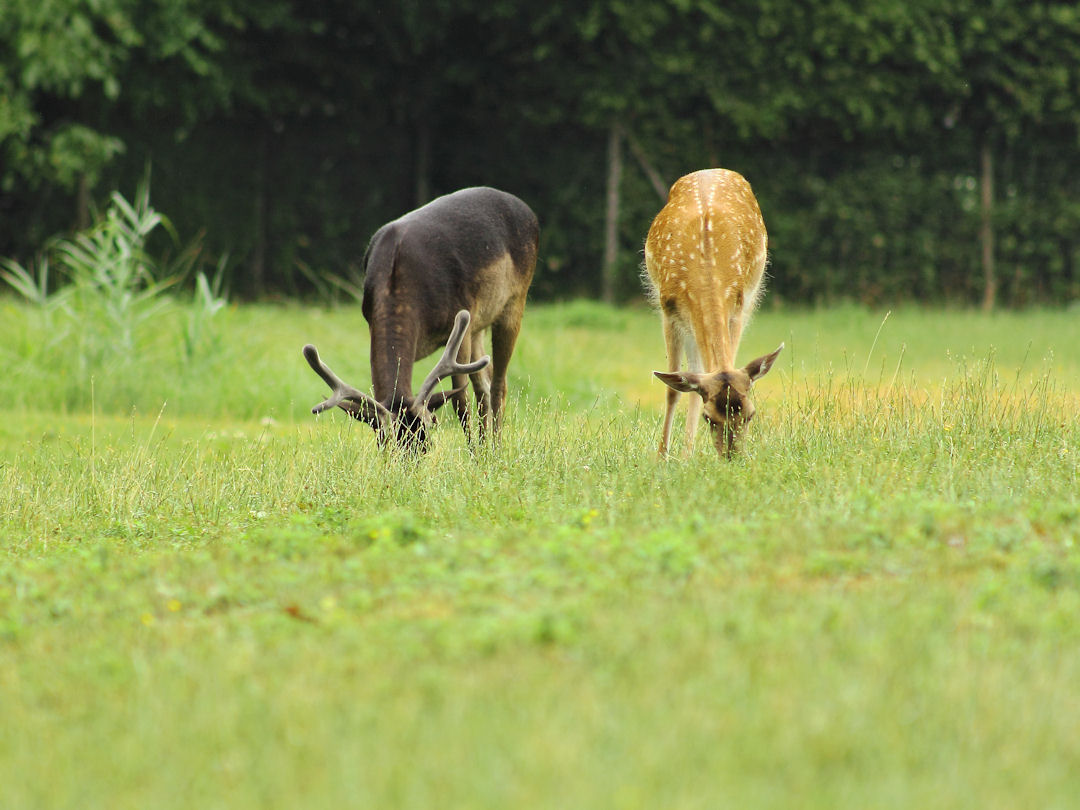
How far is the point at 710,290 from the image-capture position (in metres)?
8.08

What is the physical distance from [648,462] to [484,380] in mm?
2271

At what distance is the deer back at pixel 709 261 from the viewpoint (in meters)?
8.00

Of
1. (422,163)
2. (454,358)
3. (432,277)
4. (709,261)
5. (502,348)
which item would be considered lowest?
(502,348)

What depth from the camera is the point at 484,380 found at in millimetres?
9359

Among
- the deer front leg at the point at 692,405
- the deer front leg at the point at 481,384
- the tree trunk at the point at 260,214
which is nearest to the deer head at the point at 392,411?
the deer front leg at the point at 481,384

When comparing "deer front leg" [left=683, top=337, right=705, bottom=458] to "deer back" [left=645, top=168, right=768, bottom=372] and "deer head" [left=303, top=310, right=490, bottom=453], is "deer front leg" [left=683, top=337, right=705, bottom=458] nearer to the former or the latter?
"deer back" [left=645, top=168, right=768, bottom=372]

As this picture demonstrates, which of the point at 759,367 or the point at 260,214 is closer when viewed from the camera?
the point at 759,367

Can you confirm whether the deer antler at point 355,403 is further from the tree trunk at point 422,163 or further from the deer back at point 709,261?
the tree trunk at point 422,163

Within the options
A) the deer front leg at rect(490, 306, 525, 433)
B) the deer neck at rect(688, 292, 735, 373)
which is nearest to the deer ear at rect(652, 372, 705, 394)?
the deer neck at rect(688, 292, 735, 373)

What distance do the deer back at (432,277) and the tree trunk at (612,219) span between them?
373 inches

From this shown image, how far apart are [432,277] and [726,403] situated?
2.12 metres

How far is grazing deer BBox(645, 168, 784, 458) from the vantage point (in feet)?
24.3

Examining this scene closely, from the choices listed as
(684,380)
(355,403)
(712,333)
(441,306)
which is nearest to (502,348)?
(441,306)

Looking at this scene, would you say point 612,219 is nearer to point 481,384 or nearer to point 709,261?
point 481,384
